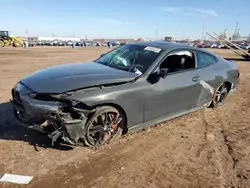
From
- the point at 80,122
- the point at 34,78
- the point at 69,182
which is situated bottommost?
the point at 69,182

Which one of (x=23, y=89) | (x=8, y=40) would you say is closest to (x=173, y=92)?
(x=23, y=89)

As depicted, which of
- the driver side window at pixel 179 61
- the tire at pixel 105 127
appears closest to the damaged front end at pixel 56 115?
the tire at pixel 105 127

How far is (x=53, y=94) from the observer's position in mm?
3652

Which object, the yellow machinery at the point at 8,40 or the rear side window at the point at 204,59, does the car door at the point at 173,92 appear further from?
the yellow machinery at the point at 8,40

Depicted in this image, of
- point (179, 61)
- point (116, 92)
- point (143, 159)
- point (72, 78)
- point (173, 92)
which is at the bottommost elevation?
point (143, 159)

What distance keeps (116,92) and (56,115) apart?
3.16 ft

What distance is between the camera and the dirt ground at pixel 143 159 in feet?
10.8

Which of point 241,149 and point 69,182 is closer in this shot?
point 69,182

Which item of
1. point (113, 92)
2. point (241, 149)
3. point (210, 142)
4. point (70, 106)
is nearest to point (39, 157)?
point (70, 106)

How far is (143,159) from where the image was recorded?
3820 mm

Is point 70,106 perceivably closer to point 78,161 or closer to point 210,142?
point 78,161

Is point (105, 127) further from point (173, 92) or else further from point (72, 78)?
point (173, 92)

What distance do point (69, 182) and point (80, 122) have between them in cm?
84

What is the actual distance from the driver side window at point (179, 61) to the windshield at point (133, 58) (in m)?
0.23
